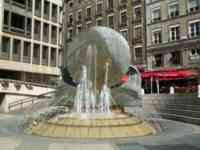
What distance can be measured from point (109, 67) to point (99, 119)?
4.53 metres

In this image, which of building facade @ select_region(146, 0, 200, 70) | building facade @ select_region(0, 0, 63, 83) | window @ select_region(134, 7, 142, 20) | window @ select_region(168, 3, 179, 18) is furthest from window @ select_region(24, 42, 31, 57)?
window @ select_region(168, 3, 179, 18)

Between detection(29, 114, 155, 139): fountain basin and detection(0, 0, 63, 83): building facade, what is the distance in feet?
85.0

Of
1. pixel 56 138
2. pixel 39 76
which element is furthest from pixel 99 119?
pixel 39 76

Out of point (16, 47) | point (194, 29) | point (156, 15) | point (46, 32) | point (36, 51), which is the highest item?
point (156, 15)

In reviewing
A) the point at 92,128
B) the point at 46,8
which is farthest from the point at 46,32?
the point at 92,128

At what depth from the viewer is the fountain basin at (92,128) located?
10789 mm

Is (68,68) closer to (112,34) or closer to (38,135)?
(112,34)

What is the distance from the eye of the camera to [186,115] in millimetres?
16766

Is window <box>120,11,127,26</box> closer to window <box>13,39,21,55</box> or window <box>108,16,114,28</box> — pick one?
window <box>108,16,114,28</box>

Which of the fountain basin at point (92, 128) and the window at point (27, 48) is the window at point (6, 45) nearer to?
the window at point (27, 48)

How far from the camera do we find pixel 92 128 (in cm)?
1095

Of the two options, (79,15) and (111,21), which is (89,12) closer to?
(79,15)

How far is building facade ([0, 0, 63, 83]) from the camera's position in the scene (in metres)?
36.2

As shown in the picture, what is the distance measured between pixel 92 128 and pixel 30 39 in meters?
30.4
